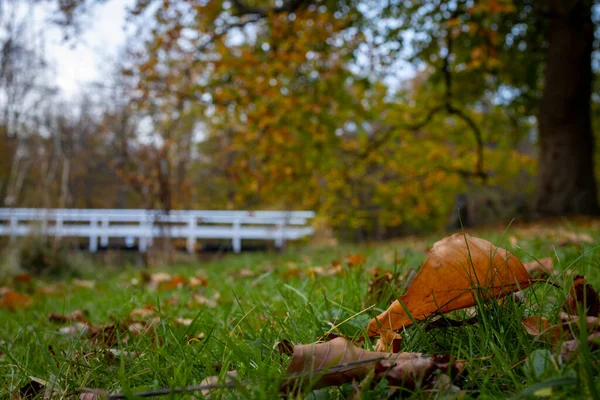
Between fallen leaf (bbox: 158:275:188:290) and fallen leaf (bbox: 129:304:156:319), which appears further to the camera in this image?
fallen leaf (bbox: 158:275:188:290)

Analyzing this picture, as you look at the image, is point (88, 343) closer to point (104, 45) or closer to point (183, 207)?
point (183, 207)

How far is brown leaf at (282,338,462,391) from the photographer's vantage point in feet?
2.63

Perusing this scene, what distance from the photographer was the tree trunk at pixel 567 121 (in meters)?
7.85

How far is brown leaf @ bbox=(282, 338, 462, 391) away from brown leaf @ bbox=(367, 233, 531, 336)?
0.62 feet

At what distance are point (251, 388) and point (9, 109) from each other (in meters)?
24.9

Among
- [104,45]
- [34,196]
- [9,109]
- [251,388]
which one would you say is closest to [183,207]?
[34,196]

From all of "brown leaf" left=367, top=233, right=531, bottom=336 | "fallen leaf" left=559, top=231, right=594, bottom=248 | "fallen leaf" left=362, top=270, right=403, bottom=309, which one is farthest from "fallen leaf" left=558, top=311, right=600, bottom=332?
"fallen leaf" left=559, top=231, right=594, bottom=248

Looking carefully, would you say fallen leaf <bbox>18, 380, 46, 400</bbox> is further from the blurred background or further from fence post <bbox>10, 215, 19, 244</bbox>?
fence post <bbox>10, 215, 19, 244</bbox>

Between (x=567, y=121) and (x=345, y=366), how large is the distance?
27.9ft

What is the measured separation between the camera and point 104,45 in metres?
12.2

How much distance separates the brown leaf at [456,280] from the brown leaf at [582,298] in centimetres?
9

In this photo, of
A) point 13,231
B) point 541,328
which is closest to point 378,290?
point 541,328

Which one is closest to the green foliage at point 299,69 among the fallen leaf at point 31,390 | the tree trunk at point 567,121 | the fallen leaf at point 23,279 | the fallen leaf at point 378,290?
the tree trunk at point 567,121

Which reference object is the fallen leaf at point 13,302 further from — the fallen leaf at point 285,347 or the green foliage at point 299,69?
the green foliage at point 299,69
